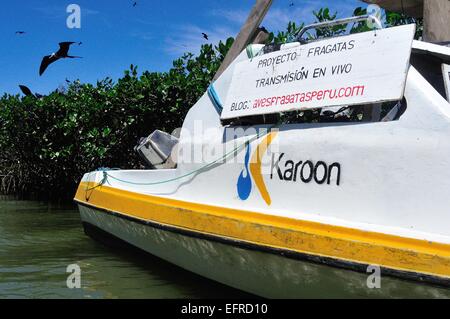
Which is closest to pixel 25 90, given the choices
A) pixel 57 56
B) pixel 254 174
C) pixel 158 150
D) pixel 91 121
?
pixel 91 121

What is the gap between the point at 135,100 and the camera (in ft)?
42.3

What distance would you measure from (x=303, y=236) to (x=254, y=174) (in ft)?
3.08

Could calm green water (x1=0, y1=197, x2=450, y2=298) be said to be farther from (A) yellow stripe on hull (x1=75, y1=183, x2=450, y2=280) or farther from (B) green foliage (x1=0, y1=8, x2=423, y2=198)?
(B) green foliage (x1=0, y1=8, x2=423, y2=198)

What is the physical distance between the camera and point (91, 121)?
551 inches

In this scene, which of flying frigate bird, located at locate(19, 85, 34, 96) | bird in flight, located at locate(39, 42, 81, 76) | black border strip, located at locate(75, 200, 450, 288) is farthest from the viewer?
flying frigate bird, located at locate(19, 85, 34, 96)

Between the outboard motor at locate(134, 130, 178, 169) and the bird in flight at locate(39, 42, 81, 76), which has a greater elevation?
the bird in flight at locate(39, 42, 81, 76)

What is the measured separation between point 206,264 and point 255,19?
10.5 feet

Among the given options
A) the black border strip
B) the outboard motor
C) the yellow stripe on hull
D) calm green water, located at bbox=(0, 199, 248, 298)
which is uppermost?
the outboard motor

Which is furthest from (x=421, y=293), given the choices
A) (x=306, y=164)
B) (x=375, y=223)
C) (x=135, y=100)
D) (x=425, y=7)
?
(x=135, y=100)

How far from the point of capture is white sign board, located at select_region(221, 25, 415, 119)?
3.65 meters

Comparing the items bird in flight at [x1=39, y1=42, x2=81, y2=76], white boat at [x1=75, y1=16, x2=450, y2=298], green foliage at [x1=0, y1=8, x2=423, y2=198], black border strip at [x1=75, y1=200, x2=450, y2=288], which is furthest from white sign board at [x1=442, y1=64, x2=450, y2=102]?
bird in flight at [x1=39, y1=42, x2=81, y2=76]

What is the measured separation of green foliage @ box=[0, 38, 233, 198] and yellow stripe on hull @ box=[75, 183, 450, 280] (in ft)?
22.3

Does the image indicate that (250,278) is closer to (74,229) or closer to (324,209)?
(324,209)

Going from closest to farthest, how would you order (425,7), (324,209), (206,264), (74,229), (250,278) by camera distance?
(324,209) < (250,278) < (206,264) < (425,7) < (74,229)
